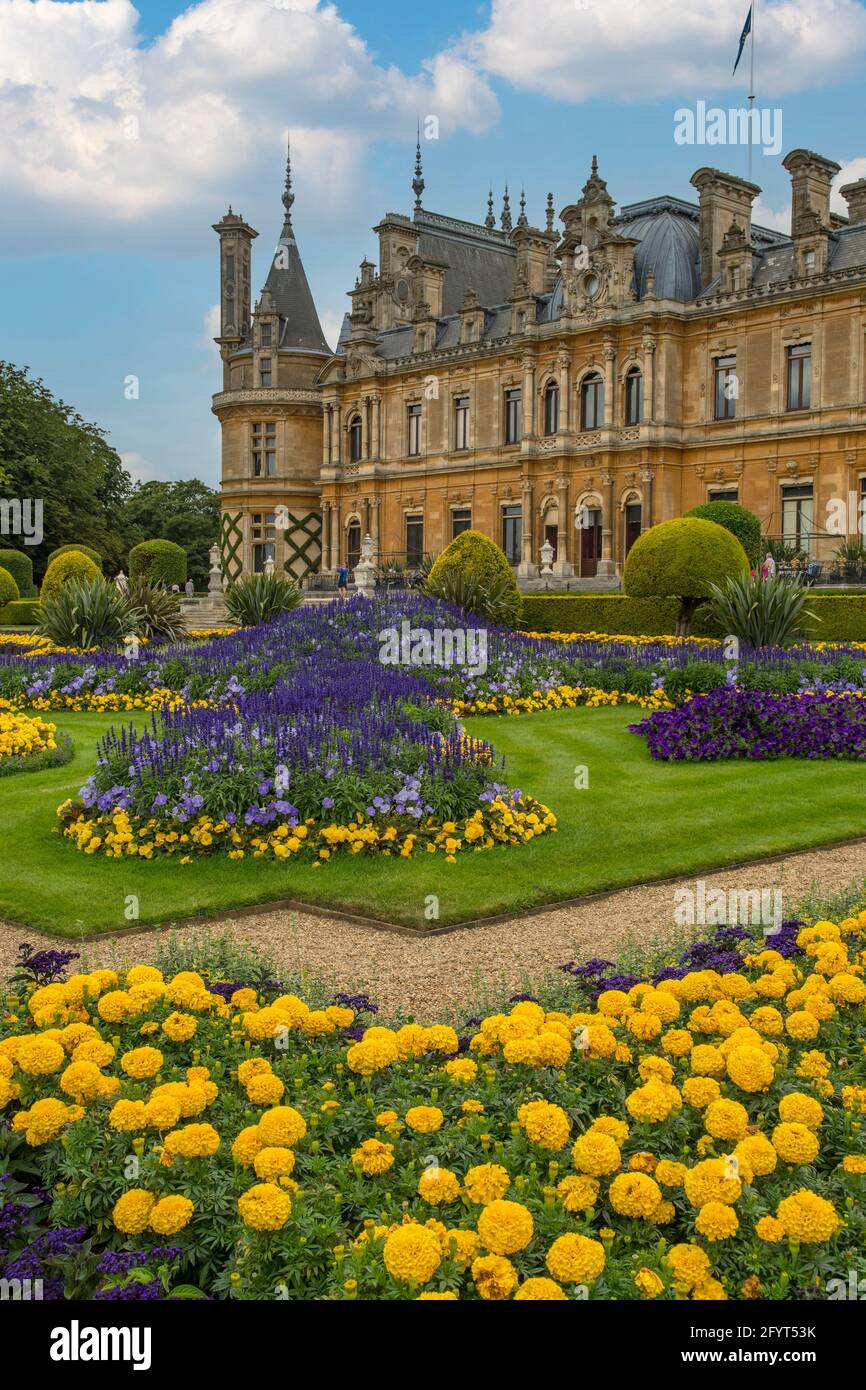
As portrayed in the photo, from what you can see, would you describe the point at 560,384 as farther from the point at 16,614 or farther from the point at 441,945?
the point at 441,945

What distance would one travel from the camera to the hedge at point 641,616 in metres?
21.8

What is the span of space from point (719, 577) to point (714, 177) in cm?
2403

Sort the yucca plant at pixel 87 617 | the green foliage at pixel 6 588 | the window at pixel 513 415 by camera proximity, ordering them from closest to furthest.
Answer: the yucca plant at pixel 87 617 → the green foliage at pixel 6 588 → the window at pixel 513 415

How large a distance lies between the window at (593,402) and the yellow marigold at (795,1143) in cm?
3846

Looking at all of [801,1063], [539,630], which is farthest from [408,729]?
[539,630]

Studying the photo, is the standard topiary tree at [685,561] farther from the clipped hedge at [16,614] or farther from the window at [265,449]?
the window at [265,449]

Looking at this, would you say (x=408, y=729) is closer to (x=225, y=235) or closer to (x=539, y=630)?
(x=539, y=630)

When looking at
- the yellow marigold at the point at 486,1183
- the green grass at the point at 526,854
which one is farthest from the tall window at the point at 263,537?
the yellow marigold at the point at 486,1183

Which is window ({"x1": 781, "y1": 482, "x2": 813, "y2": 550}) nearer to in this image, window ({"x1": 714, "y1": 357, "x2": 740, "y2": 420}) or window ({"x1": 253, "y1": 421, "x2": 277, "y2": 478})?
window ({"x1": 714, "y1": 357, "x2": 740, "y2": 420})

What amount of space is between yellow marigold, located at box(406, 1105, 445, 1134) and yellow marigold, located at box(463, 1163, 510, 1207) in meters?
0.31

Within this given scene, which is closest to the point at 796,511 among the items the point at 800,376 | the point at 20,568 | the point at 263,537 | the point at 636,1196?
the point at 800,376

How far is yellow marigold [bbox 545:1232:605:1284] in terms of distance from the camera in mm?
Answer: 2979

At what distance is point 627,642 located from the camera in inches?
745

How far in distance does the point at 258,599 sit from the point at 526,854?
49.2 ft
